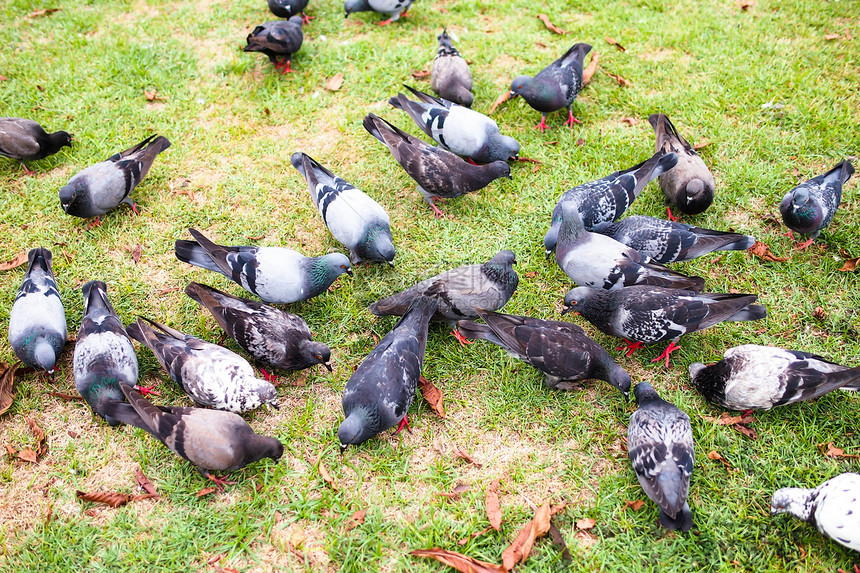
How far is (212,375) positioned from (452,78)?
184 inches

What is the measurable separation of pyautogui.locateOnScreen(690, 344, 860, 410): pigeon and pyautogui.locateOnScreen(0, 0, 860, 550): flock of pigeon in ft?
0.04

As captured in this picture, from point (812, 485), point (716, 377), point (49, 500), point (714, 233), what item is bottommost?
point (49, 500)

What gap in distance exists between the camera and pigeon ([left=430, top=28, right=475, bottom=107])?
6742mm

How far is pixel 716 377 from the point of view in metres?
4.14

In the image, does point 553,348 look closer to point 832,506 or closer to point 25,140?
point 832,506

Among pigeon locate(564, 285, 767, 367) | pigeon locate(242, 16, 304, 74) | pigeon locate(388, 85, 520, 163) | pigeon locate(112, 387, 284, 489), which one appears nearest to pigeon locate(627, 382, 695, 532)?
pigeon locate(564, 285, 767, 367)

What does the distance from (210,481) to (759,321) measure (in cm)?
473

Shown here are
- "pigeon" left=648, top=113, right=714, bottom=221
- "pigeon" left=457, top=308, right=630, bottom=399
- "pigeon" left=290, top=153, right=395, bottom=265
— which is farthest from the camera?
"pigeon" left=648, top=113, right=714, bottom=221

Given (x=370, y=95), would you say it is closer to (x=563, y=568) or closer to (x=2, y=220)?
(x=2, y=220)

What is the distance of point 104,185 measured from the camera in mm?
5484

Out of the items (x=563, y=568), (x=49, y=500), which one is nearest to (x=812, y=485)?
(x=563, y=568)

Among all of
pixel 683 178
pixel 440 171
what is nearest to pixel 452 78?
pixel 440 171

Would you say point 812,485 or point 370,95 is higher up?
point 370,95

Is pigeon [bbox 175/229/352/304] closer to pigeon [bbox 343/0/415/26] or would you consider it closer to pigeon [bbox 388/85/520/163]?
pigeon [bbox 388/85/520/163]
